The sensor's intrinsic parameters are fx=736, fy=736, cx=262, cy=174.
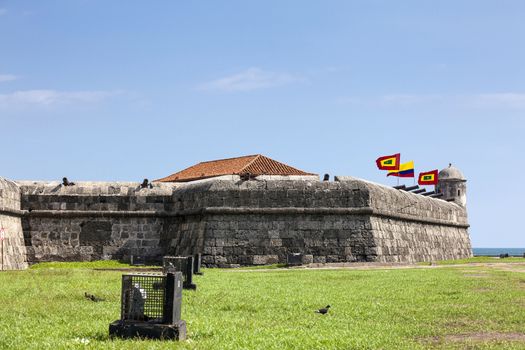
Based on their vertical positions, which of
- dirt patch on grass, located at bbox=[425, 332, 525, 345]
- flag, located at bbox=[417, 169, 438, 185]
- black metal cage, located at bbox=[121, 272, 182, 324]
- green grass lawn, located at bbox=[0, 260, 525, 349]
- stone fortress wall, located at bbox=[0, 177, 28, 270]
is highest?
flag, located at bbox=[417, 169, 438, 185]

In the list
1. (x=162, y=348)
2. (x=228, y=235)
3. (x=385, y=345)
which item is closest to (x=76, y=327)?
(x=162, y=348)

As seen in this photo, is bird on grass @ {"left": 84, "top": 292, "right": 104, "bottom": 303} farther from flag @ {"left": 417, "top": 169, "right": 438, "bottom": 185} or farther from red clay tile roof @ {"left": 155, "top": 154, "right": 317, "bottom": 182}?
flag @ {"left": 417, "top": 169, "right": 438, "bottom": 185}

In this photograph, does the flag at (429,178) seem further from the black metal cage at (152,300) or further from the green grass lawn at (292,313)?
the black metal cage at (152,300)

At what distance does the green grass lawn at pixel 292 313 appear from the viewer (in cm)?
769

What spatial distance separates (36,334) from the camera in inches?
312

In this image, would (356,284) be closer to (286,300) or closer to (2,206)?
(286,300)

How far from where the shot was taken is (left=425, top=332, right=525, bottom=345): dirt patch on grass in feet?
26.8

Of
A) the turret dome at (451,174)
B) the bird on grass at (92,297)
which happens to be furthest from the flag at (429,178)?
the bird on grass at (92,297)

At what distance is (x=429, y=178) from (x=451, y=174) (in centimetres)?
196

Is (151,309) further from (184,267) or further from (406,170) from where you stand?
(406,170)

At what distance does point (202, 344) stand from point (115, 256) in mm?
20112

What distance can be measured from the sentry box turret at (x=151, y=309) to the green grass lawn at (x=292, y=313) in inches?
9.3

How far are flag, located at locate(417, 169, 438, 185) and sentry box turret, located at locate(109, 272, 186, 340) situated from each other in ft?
127

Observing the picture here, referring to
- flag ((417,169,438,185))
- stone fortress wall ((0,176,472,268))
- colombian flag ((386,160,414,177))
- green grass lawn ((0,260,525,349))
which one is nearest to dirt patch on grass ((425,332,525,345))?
green grass lawn ((0,260,525,349))
